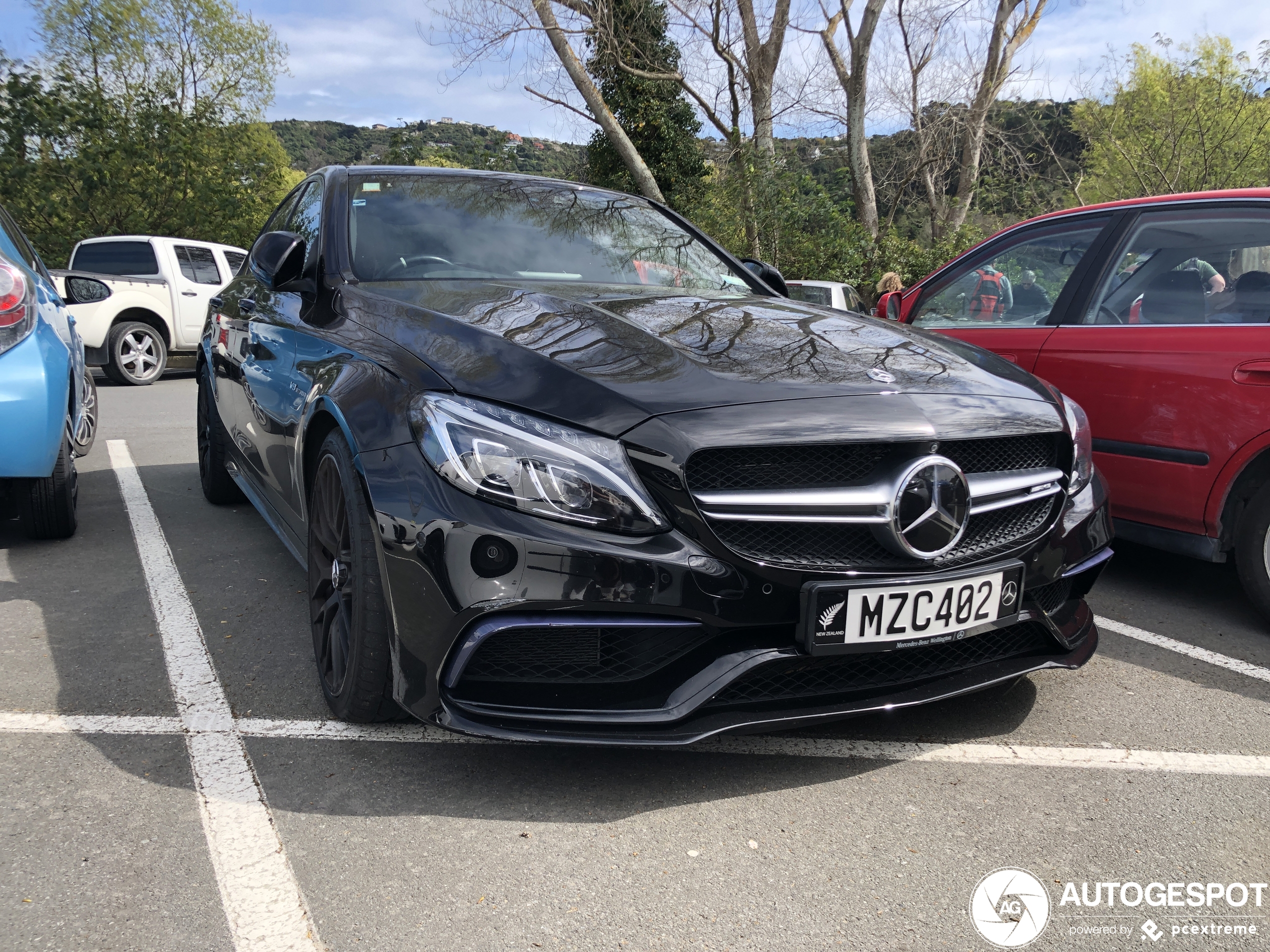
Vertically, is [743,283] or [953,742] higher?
[743,283]

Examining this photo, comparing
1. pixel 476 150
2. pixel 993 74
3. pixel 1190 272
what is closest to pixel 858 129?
pixel 993 74

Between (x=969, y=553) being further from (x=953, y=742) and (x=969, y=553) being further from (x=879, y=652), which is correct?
(x=953, y=742)

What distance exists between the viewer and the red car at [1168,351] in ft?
11.2

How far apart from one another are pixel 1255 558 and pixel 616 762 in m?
2.48

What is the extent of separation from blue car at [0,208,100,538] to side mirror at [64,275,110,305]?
0.21 ft

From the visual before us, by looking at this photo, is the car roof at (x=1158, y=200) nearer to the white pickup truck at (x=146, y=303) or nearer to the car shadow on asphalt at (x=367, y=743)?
the car shadow on asphalt at (x=367, y=743)

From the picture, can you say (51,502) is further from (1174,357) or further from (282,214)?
(1174,357)

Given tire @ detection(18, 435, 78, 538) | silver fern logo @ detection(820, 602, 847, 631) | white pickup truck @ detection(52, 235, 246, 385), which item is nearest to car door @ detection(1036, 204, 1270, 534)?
silver fern logo @ detection(820, 602, 847, 631)

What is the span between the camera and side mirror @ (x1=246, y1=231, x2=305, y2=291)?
3.18 m

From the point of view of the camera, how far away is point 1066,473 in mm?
2582

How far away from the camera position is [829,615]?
2.10 metres

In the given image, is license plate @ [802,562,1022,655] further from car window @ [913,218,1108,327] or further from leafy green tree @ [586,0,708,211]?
leafy green tree @ [586,0,708,211]

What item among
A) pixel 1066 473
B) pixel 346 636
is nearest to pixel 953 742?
pixel 1066 473

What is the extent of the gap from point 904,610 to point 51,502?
12.4 feet
